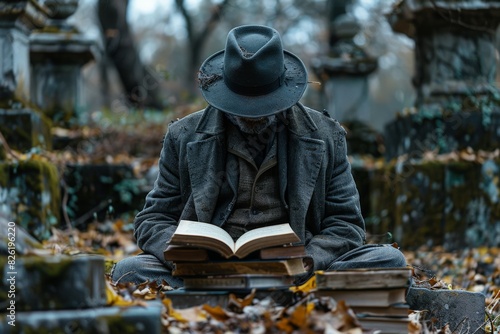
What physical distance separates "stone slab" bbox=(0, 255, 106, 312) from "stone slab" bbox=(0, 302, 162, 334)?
0.13ft

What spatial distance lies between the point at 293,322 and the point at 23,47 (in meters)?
5.18

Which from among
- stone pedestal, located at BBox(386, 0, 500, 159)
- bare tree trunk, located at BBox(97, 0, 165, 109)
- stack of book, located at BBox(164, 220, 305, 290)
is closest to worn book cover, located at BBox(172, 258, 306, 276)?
stack of book, located at BBox(164, 220, 305, 290)

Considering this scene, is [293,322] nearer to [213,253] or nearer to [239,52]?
[213,253]

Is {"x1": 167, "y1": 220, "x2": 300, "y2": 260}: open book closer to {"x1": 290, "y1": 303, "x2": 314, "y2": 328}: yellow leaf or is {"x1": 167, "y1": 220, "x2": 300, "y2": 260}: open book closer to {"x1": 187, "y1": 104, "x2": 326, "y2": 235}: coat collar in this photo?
{"x1": 290, "y1": 303, "x2": 314, "y2": 328}: yellow leaf

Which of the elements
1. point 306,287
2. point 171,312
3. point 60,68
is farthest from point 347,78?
point 171,312

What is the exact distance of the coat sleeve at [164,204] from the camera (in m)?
4.70

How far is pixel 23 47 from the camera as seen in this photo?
7676 mm

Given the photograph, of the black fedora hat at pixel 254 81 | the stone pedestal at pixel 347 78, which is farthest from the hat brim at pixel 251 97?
the stone pedestal at pixel 347 78

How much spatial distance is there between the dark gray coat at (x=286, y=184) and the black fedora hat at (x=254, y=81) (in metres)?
0.27

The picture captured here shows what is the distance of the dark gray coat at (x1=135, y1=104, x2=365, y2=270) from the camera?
4.59 metres

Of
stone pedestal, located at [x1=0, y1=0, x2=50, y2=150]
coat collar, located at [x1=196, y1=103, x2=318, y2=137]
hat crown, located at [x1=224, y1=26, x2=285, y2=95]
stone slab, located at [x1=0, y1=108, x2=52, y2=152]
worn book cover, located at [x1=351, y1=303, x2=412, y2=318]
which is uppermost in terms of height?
hat crown, located at [x1=224, y1=26, x2=285, y2=95]

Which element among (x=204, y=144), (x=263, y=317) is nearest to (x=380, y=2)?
(x=204, y=144)

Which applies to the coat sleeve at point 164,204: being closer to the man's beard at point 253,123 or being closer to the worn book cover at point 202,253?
the man's beard at point 253,123

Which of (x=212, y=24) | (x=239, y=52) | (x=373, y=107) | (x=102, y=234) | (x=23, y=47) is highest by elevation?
(x=239, y=52)
